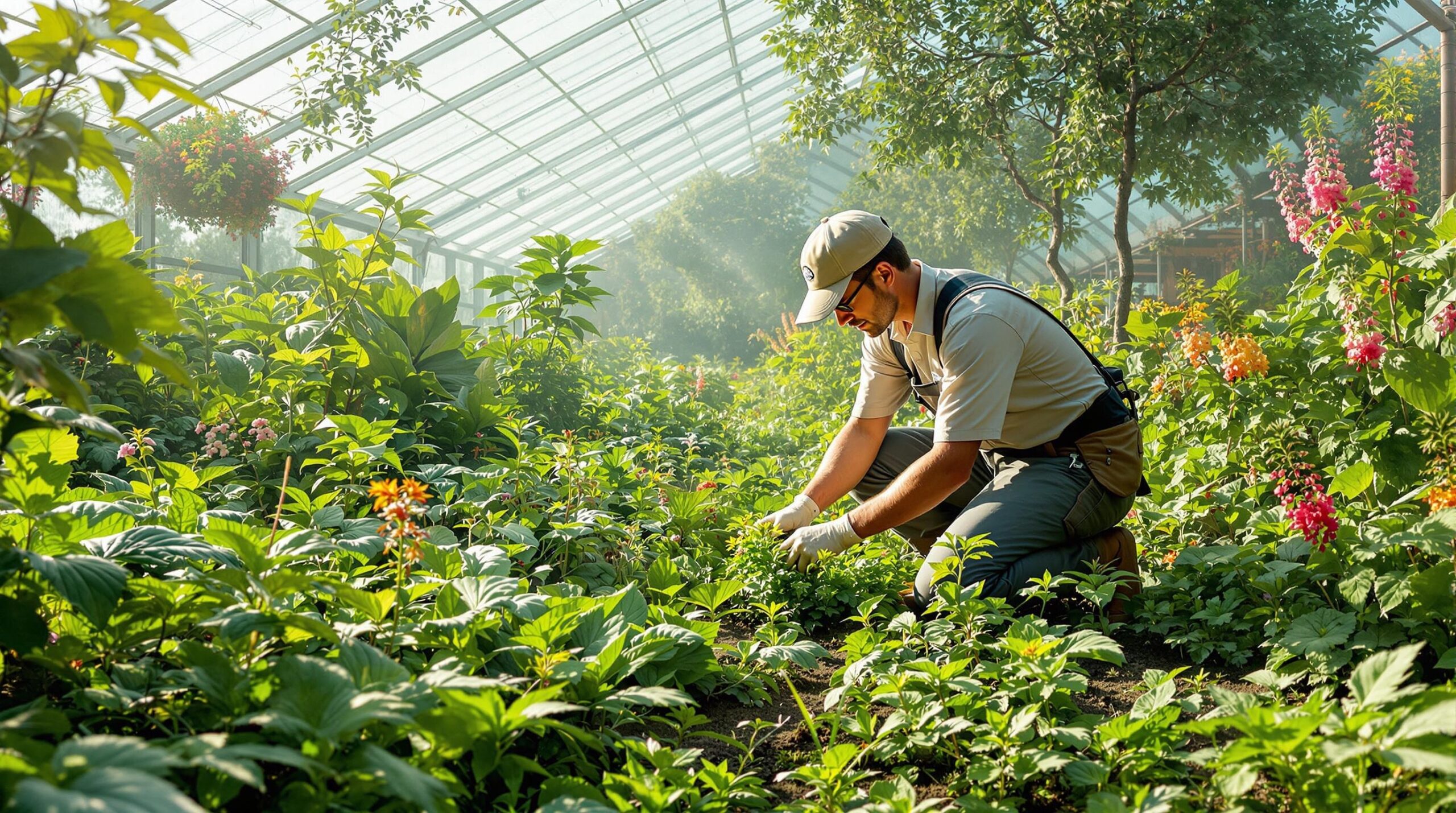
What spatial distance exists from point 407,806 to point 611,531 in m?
1.43

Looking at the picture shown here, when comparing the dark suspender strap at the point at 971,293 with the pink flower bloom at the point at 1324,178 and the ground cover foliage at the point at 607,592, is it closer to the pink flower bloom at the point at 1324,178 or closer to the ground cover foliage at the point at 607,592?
the ground cover foliage at the point at 607,592

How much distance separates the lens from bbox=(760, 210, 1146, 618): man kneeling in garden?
2.44m

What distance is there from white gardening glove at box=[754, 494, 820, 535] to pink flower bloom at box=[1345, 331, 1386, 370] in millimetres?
1444

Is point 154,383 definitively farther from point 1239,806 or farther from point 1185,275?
point 1185,275

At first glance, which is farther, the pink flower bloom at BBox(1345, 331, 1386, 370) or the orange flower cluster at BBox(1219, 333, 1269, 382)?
the orange flower cluster at BBox(1219, 333, 1269, 382)

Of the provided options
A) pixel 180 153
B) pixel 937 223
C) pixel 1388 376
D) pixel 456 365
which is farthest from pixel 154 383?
pixel 937 223

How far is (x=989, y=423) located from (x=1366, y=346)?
0.86m

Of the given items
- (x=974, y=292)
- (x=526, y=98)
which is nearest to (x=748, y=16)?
(x=526, y=98)

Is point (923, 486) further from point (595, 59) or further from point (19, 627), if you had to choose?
point (595, 59)

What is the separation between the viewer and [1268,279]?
41.2 feet

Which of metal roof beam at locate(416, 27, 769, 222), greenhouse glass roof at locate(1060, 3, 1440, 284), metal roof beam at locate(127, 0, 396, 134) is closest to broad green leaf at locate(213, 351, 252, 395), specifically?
metal roof beam at locate(127, 0, 396, 134)

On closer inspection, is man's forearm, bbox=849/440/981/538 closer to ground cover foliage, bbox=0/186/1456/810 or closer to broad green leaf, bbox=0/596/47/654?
ground cover foliage, bbox=0/186/1456/810

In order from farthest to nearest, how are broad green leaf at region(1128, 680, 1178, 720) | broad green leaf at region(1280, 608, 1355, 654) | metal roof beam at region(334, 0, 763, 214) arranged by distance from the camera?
metal roof beam at region(334, 0, 763, 214) < broad green leaf at region(1280, 608, 1355, 654) < broad green leaf at region(1128, 680, 1178, 720)

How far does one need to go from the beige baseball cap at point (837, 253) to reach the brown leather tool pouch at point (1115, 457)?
2.80 ft
